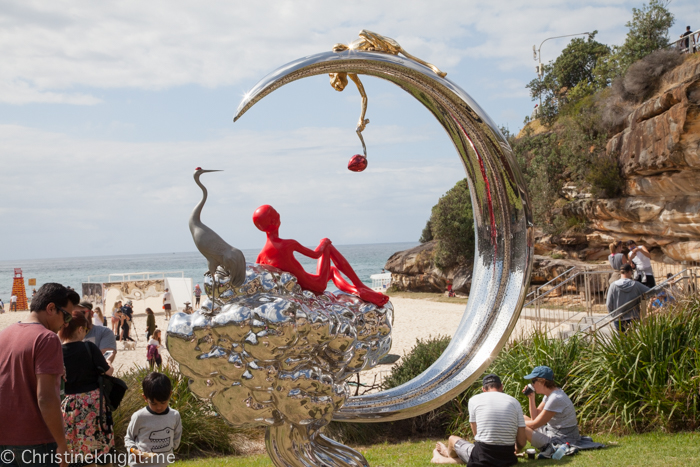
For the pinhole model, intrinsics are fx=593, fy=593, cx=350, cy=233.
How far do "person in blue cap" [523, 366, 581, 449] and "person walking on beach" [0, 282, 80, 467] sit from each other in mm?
4570

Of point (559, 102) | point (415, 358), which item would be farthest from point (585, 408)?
point (559, 102)

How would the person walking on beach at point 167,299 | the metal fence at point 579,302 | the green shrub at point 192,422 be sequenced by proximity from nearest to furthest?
the green shrub at point 192,422
the metal fence at point 579,302
the person walking on beach at point 167,299

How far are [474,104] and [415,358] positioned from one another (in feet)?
17.7

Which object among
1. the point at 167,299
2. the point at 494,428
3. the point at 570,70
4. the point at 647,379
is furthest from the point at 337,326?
the point at 570,70

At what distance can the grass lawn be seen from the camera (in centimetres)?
562

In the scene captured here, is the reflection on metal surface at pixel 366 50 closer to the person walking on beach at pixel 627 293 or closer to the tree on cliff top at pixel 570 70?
the person walking on beach at pixel 627 293

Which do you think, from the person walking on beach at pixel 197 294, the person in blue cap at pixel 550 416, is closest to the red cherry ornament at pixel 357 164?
the person in blue cap at pixel 550 416

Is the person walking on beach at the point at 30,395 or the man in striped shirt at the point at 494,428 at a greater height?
the person walking on beach at the point at 30,395

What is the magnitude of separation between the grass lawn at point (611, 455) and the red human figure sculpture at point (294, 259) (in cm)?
349

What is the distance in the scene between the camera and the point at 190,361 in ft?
9.96

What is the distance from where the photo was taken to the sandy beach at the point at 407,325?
51.3 ft

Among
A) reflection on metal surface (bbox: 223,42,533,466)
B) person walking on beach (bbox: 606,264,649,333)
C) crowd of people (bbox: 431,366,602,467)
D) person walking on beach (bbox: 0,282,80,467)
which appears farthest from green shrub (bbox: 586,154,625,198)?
person walking on beach (bbox: 0,282,80,467)

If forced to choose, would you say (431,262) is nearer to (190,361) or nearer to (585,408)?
(585,408)

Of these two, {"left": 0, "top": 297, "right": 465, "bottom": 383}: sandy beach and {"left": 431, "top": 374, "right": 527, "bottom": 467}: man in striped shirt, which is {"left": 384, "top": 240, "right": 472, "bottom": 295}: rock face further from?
{"left": 431, "top": 374, "right": 527, "bottom": 467}: man in striped shirt
